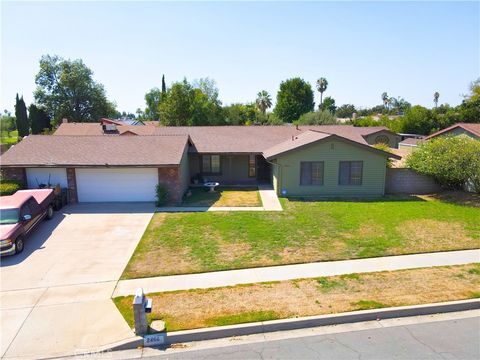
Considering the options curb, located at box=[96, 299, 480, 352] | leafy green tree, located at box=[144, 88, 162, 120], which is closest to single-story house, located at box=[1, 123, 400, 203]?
curb, located at box=[96, 299, 480, 352]

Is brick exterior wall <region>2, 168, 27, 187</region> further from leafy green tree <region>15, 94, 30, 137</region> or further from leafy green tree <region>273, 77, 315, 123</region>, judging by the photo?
leafy green tree <region>273, 77, 315, 123</region>

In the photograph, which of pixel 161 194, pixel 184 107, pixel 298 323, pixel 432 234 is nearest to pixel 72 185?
pixel 161 194

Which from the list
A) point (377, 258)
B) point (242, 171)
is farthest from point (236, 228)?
point (242, 171)

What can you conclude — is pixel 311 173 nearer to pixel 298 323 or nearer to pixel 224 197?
pixel 224 197

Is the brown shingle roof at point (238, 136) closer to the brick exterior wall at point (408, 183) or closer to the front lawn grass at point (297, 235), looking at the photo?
the brick exterior wall at point (408, 183)

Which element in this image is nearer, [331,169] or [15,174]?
[15,174]

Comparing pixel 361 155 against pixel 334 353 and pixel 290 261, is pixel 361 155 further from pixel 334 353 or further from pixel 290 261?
pixel 334 353

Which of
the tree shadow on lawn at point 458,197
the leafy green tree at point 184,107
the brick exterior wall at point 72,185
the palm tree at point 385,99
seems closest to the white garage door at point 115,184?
the brick exterior wall at point 72,185
